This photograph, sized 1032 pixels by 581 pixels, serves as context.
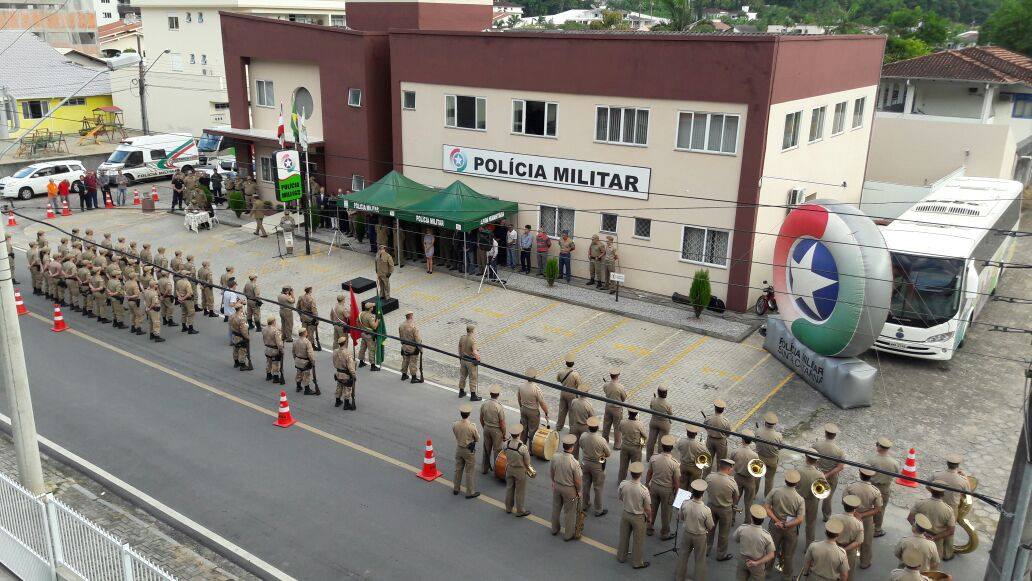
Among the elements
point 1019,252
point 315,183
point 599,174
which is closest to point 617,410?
point 599,174

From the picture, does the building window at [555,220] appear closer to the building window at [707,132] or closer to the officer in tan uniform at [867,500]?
the building window at [707,132]

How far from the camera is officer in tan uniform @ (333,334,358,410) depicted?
14.7 metres

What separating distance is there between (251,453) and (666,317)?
1080 centimetres

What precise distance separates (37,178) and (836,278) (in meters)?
30.8

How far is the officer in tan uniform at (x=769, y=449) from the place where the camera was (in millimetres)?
11680

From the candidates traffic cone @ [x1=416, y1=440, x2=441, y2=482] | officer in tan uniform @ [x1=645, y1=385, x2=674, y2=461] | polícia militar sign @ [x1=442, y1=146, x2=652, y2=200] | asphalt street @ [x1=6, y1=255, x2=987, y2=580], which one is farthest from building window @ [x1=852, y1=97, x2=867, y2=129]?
traffic cone @ [x1=416, y1=440, x2=441, y2=482]

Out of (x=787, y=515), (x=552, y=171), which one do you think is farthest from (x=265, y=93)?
(x=787, y=515)

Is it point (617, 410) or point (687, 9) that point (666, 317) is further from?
point (687, 9)

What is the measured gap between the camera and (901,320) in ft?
57.4

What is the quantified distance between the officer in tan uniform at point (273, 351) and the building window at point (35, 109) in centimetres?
3740

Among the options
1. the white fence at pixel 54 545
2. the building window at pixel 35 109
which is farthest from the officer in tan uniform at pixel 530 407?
the building window at pixel 35 109

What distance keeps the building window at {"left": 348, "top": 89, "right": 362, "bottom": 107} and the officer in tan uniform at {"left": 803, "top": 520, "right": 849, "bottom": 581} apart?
21982 mm

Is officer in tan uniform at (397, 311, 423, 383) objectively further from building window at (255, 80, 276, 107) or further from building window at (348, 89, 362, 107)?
building window at (255, 80, 276, 107)

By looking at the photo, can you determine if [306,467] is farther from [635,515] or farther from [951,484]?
[951,484]
